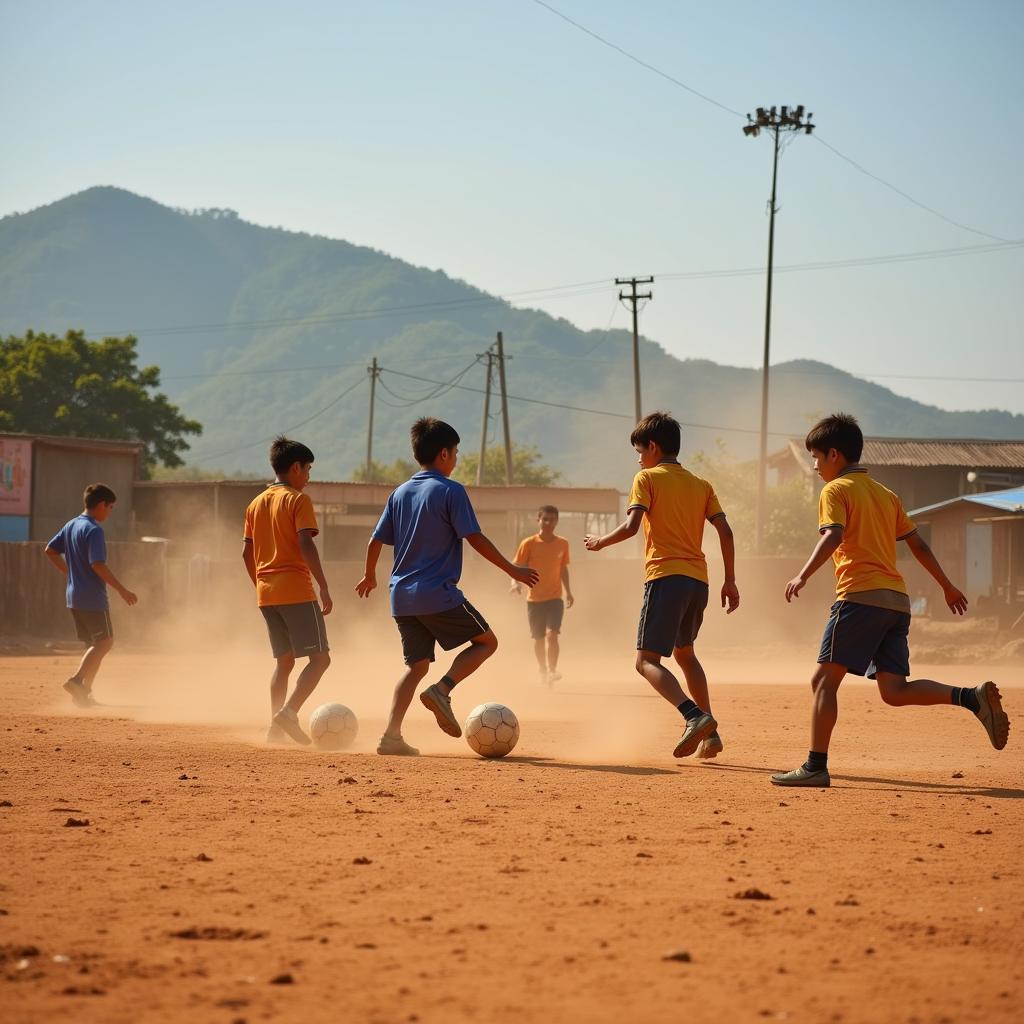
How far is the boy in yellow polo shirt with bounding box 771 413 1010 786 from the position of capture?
738 centimetres

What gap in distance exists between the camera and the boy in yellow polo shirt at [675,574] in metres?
A: 8.25

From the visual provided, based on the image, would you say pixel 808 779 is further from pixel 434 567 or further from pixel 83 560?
pixel 83 560

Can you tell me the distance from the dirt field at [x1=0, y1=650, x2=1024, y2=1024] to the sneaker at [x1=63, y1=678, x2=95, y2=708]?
123 inches

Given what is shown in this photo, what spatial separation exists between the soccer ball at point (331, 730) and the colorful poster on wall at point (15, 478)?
2880 centimetres

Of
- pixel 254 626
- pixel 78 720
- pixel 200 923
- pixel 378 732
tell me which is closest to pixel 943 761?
pixel 378 732

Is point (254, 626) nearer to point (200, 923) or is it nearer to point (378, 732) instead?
point (378, 732)

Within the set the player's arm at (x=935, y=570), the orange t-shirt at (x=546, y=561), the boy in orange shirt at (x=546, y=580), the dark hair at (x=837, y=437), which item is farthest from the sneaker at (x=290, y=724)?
the orange t-shirt at (x=546, y=561)

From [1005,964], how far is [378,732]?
7.07 metres

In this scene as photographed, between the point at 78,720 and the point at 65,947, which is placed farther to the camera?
the point at 78,720

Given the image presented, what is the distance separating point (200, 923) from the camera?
4.38 meters

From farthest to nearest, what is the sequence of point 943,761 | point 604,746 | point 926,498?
point 926,498, point 604,746, point 943,761

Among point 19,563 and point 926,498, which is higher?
point 926,498

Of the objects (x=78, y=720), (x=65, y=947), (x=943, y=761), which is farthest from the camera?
(x=78, y=720)

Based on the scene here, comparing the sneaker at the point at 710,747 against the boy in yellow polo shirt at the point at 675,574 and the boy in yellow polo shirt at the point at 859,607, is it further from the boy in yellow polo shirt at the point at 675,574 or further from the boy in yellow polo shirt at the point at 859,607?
the boy in yellow polo shirt at the point at 859,607
